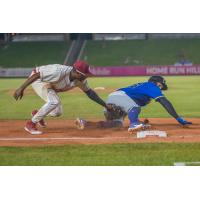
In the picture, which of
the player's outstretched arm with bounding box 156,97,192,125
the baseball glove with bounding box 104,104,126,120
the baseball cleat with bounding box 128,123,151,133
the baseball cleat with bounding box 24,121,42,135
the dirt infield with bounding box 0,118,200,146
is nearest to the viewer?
the dirt infield with bounding box 0,118,200,146

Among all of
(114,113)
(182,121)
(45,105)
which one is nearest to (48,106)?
(45,105)

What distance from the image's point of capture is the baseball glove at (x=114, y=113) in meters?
7.96

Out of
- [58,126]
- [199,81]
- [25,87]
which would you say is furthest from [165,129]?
[25,87]

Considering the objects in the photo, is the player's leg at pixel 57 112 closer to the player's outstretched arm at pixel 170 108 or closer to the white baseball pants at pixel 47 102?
the white baseball pants at pixel 47 102

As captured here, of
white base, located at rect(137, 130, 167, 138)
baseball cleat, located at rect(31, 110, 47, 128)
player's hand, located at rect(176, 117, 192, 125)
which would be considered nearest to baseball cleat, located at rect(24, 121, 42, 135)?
baseball cleat, located at rect(31, 110, 47, 128)

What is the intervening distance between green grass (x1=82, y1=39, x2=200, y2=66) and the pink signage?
0.26ft

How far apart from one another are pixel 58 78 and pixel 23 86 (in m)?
0.49

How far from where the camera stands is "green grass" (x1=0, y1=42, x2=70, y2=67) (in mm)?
8008

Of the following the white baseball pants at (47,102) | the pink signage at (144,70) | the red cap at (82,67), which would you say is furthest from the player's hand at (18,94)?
the pink signage at (144,70)

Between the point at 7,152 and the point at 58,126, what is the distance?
0.97m

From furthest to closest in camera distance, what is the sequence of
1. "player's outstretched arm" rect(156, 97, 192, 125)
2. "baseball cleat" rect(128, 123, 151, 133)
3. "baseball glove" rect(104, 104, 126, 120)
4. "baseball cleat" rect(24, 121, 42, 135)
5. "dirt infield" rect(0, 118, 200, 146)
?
1. "baseball glove" rect(104, 104, 126, 120)
2. "player's outstretched arm" rect(156, 97, 192, 125)
3. "baseball cleat" rect(24, 121, 42, 135)
4. "baseball cleat" rect(128, 123, 151, 133)
5. "dirt infield" rect(0, 118, 200, 146)

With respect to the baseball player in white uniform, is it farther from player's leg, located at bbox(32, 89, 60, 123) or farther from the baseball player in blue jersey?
the baseball player in blue jersey

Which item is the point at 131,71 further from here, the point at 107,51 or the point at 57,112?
the point at 57,112

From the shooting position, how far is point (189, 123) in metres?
7.82
